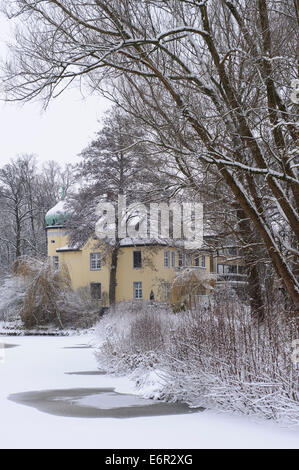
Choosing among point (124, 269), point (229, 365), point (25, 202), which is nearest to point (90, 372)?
point (229, 365)

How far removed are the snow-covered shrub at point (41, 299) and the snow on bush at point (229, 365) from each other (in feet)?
56.8

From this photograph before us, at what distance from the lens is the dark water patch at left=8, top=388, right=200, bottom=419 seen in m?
9.13

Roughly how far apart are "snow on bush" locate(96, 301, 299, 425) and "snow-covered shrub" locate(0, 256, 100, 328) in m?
17.3

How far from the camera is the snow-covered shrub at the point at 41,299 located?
28.7m

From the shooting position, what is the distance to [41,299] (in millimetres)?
28859

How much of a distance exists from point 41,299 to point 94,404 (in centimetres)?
1931

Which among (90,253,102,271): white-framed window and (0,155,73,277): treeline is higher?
(0,155,73,277): treeline

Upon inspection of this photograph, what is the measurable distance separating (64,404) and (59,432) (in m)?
2.33

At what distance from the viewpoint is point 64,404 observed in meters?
10.0

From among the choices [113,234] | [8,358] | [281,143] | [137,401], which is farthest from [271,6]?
[113,234]

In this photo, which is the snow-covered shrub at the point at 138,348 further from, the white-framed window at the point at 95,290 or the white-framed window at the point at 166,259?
the white-framed window at the point at 166,259

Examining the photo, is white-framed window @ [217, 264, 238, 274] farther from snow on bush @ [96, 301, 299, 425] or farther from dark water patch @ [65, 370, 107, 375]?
snow on bush @ [96, 301, 299, 425]

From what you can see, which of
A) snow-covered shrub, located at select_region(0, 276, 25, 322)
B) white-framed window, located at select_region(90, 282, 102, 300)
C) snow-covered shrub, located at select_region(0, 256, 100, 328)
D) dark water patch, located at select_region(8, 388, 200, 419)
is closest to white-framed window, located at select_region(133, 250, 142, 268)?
white-framed window, located at select_region(90, 282, 102, 300)

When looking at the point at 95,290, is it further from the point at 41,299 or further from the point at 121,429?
the point at 121,429
